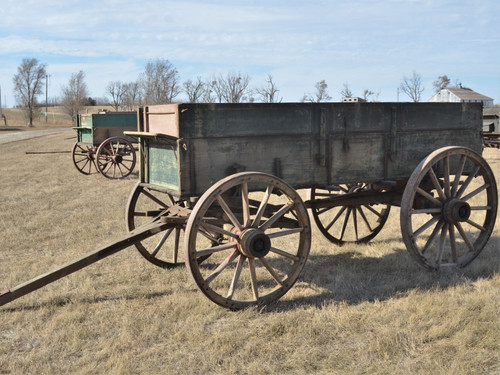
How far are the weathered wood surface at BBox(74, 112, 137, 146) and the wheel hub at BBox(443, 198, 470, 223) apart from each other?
10.8 m

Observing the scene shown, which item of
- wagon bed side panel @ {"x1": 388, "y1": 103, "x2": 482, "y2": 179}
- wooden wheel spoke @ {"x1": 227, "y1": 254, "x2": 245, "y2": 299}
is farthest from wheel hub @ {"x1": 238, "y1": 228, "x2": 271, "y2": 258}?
wagon bed side panel @ {"x1": 388, "y1": 103, "x2": 482, "y2": 179}

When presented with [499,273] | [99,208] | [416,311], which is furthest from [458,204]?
[99,208]

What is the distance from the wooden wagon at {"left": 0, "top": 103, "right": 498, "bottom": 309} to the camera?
4039 millimetres

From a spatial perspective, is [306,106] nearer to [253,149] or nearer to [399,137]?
[253,149]

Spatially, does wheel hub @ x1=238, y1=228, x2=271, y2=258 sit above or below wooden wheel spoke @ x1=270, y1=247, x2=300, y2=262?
above

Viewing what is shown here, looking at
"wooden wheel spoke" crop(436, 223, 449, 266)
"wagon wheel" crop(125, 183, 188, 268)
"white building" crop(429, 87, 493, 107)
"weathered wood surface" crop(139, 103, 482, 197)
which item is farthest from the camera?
"white building" crop(429, 87, 493, 107)

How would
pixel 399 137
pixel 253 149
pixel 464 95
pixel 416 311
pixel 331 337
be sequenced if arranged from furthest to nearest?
pixel 464 95, pixel 399 137, pixel 253 149, pixel 416 311, pixel 331 337

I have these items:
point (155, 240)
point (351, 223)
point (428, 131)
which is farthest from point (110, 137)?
point (428, 131)

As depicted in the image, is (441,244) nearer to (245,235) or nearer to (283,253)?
(283,253)

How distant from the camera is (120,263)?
18.3 feet

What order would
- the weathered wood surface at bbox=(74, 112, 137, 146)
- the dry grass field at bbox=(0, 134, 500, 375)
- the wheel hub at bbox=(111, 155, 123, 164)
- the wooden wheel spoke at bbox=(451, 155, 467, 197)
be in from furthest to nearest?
1. the weathered wood surface at bbox=(74, 112, 137, 146)
2. the wheel hub at bbox=(111, 155, 123, 164)
3. the wooden wheel spoke at bbox=(451, 155, 467, 197)
4. the dry grass field at bbox=(0, 134, 500, 375)

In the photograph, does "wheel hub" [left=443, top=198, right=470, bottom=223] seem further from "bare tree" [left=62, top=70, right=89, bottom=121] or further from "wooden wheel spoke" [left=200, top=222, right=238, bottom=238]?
"bare tree" [left=62, top=70, right=89, bottom=121]

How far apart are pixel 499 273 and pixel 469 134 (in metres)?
1.49

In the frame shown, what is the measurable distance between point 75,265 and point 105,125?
10480 mm
